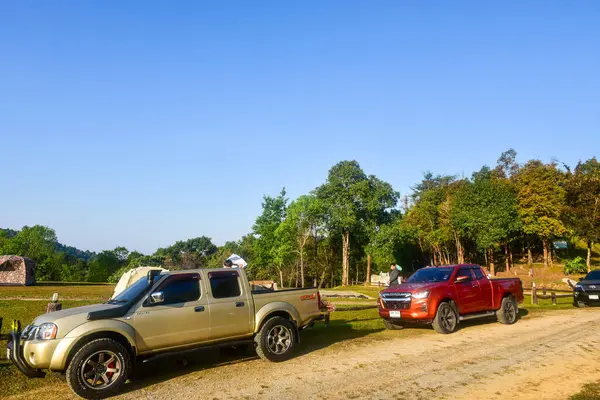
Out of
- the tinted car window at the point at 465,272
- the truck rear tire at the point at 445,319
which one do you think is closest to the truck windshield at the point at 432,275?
the tinted car window at the point at 465,272

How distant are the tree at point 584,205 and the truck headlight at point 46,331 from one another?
34337mm

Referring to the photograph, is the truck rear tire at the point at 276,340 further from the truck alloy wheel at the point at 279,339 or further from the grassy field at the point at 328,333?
the grassy field at the point at 328,333

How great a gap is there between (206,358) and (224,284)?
75.5 inches

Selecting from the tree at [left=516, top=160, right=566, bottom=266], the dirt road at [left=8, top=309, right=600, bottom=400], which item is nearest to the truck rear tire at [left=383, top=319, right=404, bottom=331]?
the dirt road at [left=8, top=309, right=600, bottom=400]

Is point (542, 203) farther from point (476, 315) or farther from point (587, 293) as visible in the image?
point (476, 315)

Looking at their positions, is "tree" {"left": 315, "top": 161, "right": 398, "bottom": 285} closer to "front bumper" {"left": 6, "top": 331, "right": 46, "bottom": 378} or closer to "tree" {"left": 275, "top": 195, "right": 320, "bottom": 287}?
"tree" {"left": 275, "top": 195, "right": 320, "bottom": 287}

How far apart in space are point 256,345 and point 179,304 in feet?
5.97

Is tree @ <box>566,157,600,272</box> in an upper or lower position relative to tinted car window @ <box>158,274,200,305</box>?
upper

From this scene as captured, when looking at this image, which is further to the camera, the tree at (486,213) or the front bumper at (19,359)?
the tree at (486,213)

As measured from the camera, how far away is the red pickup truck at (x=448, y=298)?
39.3 ft

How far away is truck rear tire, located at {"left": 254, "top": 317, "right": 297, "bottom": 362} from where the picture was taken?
8656 millimetres

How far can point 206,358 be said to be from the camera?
30.7 feet

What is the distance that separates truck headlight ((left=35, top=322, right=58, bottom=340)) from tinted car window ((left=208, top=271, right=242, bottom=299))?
2691mm

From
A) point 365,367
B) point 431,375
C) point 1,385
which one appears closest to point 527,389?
point 431,375
